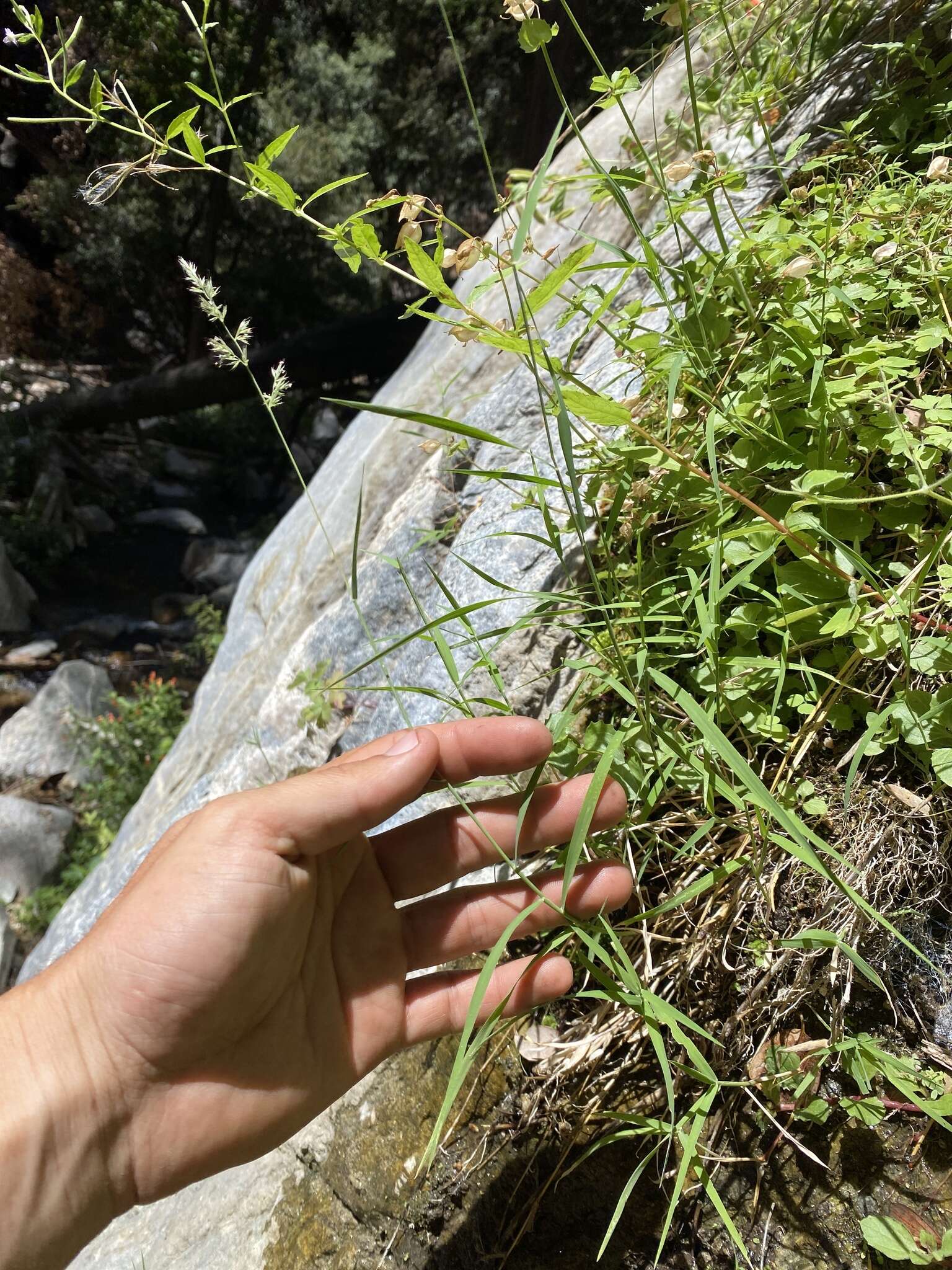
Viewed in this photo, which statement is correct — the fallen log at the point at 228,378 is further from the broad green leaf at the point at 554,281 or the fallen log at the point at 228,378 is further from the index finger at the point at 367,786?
the broad green leaf at the point at 554,281

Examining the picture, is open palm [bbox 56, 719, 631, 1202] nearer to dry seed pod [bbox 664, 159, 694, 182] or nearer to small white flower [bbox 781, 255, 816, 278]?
small white flower [bbox 781, 255, 816, 278]

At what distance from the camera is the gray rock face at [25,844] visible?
19.1 ft

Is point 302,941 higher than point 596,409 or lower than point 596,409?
lower

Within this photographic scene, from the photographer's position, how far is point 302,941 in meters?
1.40

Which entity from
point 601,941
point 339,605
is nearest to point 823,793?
point 601,941

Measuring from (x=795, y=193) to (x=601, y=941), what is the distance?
1541 mm

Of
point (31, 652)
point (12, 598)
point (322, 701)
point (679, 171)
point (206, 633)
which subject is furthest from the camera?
point (12, 598)

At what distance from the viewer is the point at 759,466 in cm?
135

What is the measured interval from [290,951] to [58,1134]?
0.50 meters

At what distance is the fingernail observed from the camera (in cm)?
136

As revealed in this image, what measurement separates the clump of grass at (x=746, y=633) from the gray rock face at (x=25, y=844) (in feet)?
18.5

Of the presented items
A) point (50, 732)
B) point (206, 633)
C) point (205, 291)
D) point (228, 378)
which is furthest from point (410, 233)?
point (228, 378)

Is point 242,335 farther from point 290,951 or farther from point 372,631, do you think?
point 372,631

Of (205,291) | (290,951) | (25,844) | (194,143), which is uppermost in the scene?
(194,143)
